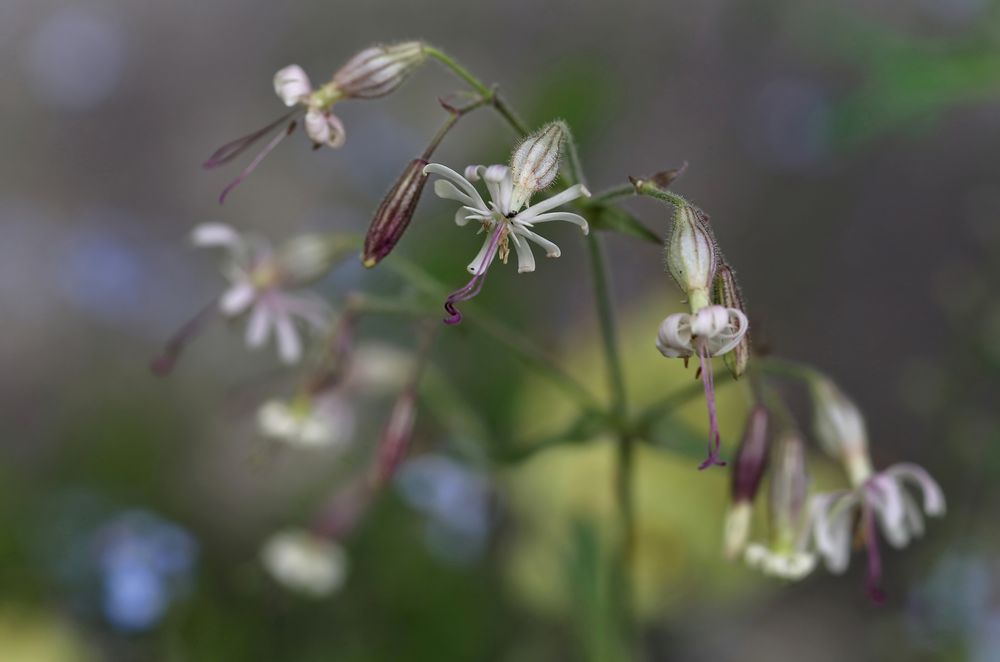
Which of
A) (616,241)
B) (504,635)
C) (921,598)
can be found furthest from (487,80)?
(921,598)

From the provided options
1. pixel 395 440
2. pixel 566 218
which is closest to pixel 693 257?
pixel 566 218

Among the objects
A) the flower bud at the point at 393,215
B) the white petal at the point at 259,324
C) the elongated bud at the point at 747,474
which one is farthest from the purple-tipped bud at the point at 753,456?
the white petal at the point at 259,324

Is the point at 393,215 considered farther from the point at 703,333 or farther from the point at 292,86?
the point at 703,333

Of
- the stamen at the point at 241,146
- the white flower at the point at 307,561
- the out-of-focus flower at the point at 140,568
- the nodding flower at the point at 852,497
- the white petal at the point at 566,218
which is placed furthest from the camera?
the out-of-focus flower at the point at 140,568

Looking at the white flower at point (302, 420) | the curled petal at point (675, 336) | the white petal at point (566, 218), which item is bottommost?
the white flower at point (302, 420)

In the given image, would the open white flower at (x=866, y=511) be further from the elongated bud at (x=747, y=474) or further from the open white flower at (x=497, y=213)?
the open white flower at (x=497, y=213)

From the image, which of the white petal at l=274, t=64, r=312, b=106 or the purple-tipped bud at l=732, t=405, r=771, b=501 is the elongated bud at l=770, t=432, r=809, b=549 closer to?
the purple-tipped bud at l=732, t=405, r=771, b=501

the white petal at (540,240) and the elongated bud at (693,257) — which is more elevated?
the elongated bud at (693,257)

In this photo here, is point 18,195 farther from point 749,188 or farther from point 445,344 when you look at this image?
point 749,188
